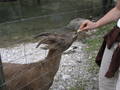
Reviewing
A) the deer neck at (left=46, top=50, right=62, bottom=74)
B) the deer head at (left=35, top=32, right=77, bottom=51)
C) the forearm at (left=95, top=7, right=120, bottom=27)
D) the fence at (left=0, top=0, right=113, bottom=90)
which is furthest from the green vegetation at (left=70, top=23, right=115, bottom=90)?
the forearm at (left=95, top=7, right=120, bottom=27)

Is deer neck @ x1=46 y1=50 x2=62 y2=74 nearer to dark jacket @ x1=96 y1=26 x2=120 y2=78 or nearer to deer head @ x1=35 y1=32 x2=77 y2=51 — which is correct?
deer head @ x1=35 y1=32 x2=77 y2=51

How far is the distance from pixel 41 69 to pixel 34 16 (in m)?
5.62

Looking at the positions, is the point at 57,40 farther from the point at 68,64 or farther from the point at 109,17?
the point at 68,64

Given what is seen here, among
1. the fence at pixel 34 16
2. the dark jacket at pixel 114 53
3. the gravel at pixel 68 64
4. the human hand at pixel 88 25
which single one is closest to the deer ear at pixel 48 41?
the gravel at pixel 68 64

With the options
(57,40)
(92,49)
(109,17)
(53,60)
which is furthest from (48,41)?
(92,49)

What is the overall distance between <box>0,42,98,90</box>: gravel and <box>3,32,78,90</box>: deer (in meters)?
0.32

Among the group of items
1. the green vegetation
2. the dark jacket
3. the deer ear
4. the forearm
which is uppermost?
the forearm

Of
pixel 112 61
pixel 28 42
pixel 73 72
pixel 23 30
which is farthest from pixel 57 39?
pixel 23 30

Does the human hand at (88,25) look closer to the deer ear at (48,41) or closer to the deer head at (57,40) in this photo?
the deer head at (57,40)

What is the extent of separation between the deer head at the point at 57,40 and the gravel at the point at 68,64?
474 millimetres

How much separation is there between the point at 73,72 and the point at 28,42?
5.61ft

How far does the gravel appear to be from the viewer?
4.55 metres

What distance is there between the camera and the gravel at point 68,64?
4551 mm

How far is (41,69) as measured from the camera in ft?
12.1
